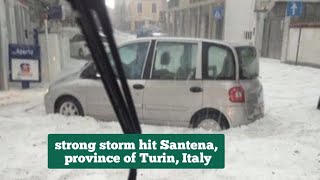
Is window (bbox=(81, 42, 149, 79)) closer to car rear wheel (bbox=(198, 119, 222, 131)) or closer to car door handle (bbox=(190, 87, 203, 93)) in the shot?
car door handle (bbox=(190, 87, 203, 93))

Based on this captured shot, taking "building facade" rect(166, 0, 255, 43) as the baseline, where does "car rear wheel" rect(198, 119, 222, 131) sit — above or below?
below

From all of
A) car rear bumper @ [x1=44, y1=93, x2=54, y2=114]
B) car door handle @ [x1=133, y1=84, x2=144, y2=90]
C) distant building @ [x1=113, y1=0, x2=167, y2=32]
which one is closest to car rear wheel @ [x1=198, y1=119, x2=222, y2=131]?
car door handle @ [x1=133, y1=84, x2=144, y2=90]

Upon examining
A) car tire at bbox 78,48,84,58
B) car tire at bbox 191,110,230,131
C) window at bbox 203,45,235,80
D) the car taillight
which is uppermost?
window at bbox 203,45,235,80

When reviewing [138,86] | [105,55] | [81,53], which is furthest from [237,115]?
[81,53]

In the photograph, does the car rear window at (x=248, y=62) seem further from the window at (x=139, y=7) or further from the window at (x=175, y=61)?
the window at (x=139, y=7)

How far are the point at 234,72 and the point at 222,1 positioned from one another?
27.2 m

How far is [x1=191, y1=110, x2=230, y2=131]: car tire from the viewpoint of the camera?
6.21m

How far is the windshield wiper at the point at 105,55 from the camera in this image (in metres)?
1.18

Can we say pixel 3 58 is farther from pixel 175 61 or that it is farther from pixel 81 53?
pixel 81 53

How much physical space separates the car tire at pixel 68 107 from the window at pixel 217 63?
88.5 inches

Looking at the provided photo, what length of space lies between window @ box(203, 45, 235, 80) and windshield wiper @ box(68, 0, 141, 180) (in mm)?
4712

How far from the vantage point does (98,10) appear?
3.88 ft

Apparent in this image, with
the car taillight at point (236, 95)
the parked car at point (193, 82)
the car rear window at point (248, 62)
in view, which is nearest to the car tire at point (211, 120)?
the parked car at point (193, 82)

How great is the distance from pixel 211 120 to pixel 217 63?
0.88 m
